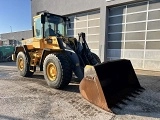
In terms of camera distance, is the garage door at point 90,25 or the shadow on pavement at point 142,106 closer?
the shadow on pavement at point 142,106

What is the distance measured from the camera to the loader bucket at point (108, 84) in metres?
3.80

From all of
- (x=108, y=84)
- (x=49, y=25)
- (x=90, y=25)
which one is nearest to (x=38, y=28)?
(x=49, y=25)

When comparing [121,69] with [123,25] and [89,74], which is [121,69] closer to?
[89,74]

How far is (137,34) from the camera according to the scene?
10.3 metres

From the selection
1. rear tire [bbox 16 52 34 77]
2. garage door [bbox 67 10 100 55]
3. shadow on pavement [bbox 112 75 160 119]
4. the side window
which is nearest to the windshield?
the side window

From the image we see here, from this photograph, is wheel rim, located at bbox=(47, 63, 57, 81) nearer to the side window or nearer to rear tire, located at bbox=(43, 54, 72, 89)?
rear tire, located at bbox=(43, 54, 72, 89)

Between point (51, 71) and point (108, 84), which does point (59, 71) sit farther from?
point (108, 84)

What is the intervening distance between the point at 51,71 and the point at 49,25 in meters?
1.98

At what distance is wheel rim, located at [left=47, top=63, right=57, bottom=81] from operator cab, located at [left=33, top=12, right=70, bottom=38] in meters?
1.44

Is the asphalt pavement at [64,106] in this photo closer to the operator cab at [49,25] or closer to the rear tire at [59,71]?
the rear tire at [59,71]

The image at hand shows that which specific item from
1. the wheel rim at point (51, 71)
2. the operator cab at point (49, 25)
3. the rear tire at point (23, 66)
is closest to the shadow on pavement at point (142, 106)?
the wheel rim at point (51, 71)

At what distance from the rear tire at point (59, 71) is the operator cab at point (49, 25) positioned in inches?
57.4

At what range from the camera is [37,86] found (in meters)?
5.81

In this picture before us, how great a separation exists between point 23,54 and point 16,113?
4.20 metres
